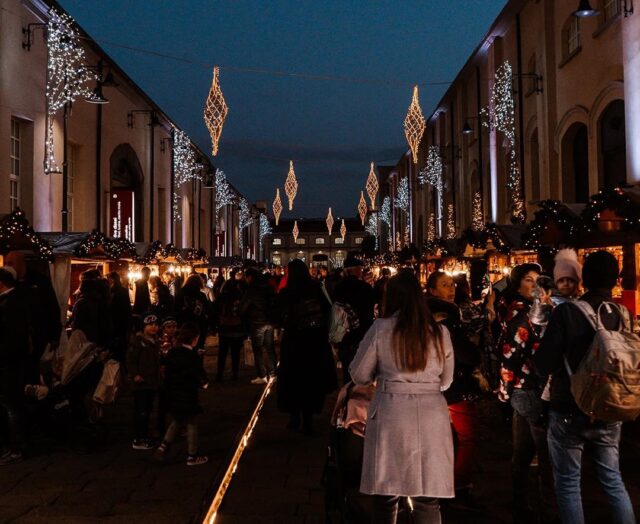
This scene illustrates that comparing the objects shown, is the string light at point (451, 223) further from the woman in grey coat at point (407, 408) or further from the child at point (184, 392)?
the woman in grey coat at point (407, 408)

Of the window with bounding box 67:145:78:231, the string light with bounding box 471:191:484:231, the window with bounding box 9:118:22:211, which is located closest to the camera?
the window with bounding box 9:118:22:211

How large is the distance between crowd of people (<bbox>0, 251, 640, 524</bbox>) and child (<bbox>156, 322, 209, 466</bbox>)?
13 millimetres

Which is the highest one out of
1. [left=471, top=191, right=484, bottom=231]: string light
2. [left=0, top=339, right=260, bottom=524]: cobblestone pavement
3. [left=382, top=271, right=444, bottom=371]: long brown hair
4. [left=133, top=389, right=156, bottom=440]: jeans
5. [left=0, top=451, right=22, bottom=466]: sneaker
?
[left=471, top=191, right=484, bottom=231]: string light

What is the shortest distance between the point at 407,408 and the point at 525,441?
1.65m

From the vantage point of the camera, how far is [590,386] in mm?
3951

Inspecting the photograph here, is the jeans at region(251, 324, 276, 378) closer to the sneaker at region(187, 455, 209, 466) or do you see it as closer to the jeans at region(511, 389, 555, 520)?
the sneaker at region(187, 455, 209, 466)

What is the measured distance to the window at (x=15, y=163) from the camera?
17500 millimetres

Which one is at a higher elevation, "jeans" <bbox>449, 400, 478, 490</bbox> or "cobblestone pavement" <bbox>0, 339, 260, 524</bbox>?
"jeans" <bbox>449, 400, 478, 490</bbox>

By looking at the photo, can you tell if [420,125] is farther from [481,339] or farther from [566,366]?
[566,366]

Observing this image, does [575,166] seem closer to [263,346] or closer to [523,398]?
[263,346]

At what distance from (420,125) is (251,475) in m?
12.6

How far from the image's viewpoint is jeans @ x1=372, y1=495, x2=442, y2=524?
4.00m

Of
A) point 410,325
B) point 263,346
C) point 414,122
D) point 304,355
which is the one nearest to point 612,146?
point 414,122

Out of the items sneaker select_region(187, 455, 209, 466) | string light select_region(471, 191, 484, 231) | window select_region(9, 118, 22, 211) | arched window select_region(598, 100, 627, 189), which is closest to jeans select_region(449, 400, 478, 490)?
sneaker select_region(187, 455, 209, 466)
